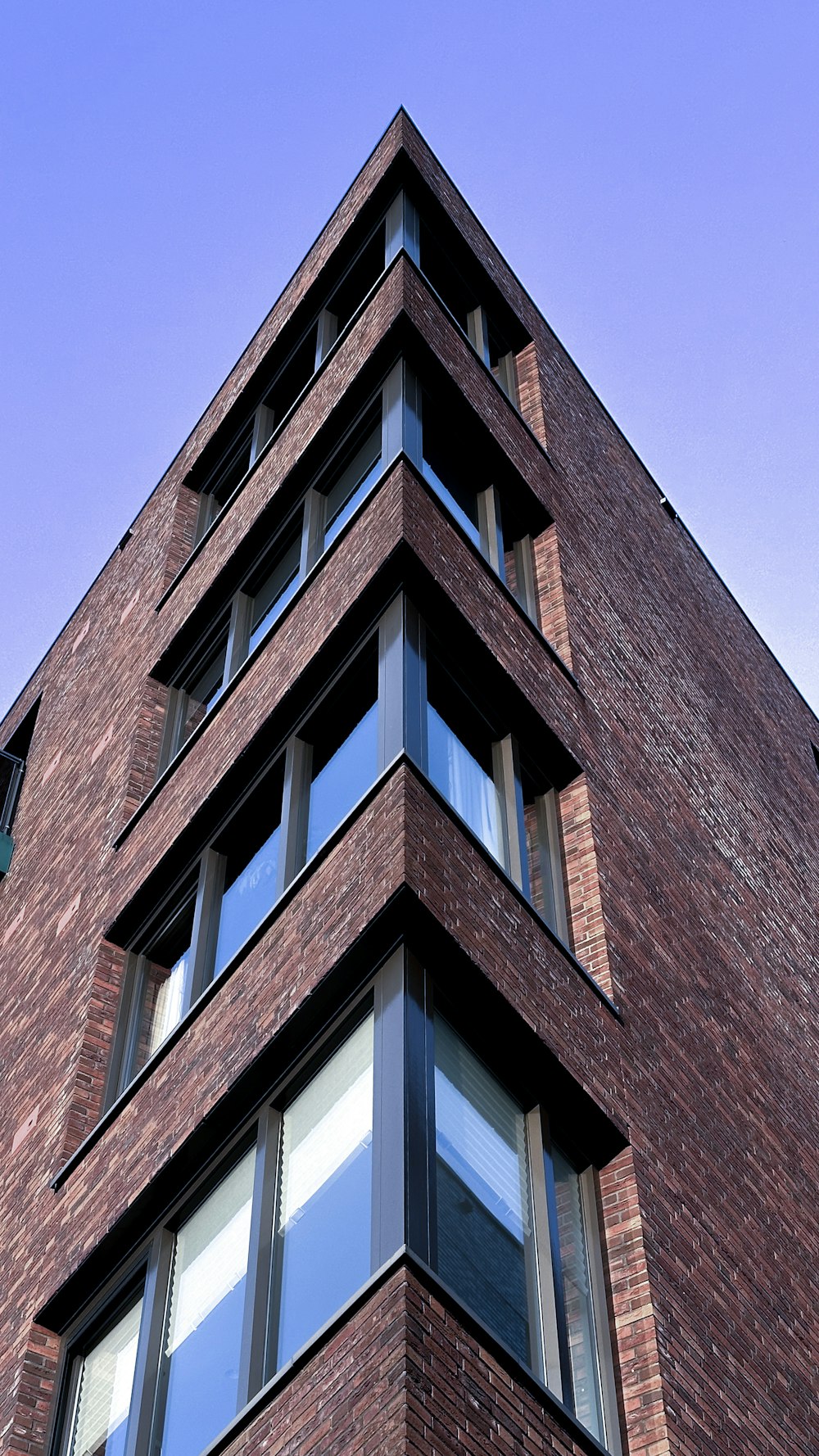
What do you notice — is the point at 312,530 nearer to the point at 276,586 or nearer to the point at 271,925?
the point at 276,586

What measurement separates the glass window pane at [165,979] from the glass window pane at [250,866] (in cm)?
54

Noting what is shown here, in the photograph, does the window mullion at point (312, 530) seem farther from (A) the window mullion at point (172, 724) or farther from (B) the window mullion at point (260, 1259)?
(B) the window mullion at point (260, 1259)

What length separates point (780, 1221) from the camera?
12953mm

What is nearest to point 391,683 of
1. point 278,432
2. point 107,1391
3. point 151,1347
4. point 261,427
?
point 151,1347

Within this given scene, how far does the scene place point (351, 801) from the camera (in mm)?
12500

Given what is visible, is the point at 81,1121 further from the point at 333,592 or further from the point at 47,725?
the point at 47,725

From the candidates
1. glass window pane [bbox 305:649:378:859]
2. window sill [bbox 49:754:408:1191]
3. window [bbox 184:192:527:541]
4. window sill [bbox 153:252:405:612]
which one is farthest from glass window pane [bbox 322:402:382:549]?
window sill [bbox 49:754:408:1191]

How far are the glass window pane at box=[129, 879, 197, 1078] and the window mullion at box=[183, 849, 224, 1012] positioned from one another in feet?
1.25

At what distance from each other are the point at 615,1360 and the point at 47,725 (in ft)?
49.1

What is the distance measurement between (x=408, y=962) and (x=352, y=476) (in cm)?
734

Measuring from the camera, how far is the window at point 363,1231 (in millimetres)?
9289

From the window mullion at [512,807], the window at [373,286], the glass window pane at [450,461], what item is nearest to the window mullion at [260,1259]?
the window mullion at [512,807]

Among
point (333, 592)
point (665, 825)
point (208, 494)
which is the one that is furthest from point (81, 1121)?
point (208, 494)

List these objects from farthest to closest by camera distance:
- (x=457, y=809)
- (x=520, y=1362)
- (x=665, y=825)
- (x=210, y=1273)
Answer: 1. (x=665, y=825)
2. (x=457, y=809)
3. (x=210, y=1273)
4. (x=520, y=1362)
